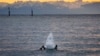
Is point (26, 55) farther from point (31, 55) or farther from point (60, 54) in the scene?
point (60, 54)

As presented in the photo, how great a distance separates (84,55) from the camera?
58219 mm

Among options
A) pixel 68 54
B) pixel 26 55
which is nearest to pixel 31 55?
pixel 26 55

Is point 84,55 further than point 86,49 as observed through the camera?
No

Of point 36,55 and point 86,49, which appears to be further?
point 86,49

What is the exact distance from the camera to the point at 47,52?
6175cm

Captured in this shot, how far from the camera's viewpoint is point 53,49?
208ft

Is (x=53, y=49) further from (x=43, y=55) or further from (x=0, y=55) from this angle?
(x=0, y=55)

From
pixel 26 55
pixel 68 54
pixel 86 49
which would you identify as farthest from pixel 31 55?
pixel 86 49

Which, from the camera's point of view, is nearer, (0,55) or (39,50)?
(0,55)

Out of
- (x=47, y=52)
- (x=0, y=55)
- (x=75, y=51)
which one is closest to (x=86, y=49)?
(x=75, y=51)

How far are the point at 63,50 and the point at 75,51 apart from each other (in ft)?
7.03

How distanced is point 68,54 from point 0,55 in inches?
348

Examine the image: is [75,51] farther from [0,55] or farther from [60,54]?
[0,55]

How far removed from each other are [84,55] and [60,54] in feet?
11.6
